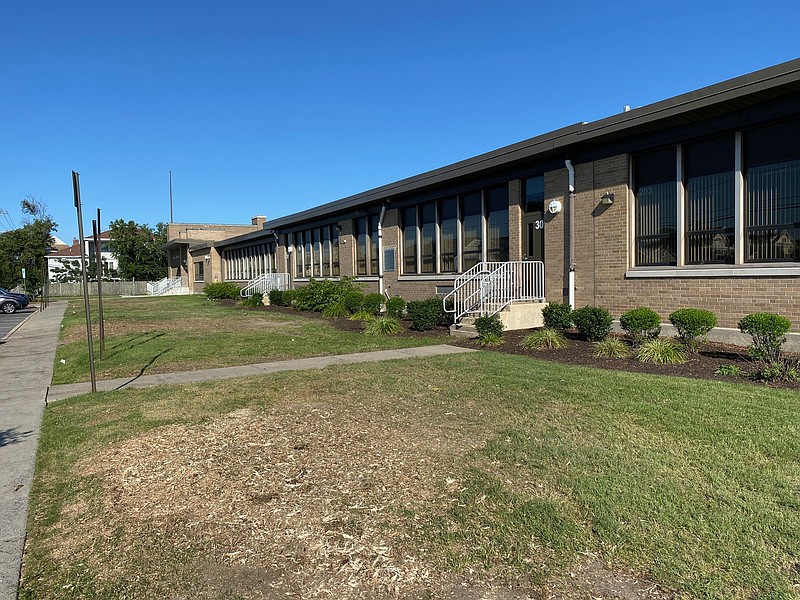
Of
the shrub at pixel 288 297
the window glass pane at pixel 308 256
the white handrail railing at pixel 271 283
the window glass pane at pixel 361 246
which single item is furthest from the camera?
the white handrail railing at pixel 271 283

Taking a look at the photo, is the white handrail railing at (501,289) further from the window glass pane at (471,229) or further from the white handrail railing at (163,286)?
the white handrail railing at (163,286)

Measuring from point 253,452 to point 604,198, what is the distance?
977 centimetres

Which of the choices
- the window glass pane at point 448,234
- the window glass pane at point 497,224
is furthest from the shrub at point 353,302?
the window glass pane at point 497,224

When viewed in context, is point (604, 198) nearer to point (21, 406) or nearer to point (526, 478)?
point (526, 478)

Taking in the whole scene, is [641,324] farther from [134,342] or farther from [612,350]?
[134,342]

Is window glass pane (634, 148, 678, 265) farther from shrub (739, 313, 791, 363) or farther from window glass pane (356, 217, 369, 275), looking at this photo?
window glass pane (356, 217, 369, 275)

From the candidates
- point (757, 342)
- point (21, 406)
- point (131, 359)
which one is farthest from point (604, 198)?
point (21, 406)

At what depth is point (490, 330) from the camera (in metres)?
11.6

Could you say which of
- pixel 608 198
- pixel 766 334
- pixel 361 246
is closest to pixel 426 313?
pixel 608 198

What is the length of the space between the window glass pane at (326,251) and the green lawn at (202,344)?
25.8 feet

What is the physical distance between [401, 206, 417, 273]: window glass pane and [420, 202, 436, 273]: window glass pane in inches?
16.0

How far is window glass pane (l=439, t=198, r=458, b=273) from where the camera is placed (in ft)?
56.5

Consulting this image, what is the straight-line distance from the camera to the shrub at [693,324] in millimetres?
9383

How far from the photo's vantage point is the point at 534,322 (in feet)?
43.5
